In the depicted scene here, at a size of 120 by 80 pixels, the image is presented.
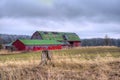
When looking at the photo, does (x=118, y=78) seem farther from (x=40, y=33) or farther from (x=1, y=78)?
(x=40, y=33)

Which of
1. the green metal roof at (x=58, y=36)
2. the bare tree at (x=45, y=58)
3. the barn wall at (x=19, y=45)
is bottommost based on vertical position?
Answer: the barn wall at (x=19, y=45)

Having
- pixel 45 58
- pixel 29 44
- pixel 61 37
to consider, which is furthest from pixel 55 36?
pixel 45 58

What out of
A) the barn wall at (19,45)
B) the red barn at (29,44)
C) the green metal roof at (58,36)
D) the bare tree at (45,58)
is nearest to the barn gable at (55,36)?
the green metal roof at (58,36)

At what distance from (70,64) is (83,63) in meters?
0.54

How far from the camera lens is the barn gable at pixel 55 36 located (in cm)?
8125

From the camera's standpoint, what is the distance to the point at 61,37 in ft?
281

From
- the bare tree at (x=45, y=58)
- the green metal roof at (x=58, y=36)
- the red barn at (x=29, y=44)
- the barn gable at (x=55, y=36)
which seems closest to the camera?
the bare tree at (x=45, y=58)

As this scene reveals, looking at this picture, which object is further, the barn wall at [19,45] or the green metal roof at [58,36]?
the green metal roof at [58,36]

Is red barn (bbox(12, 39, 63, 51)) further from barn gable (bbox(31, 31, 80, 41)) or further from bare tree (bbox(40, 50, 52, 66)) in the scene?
bare tree (bbox(40, 50, 52, 66))

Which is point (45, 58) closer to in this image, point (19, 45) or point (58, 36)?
point (19, 45)

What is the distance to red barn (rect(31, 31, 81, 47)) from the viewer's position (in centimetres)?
8150

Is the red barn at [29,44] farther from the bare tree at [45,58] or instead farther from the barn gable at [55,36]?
the bare tree at [45,58]

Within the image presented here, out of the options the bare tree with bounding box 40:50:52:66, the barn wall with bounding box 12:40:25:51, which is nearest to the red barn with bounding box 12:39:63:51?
the barn wall with bounding box 12:40:25:51

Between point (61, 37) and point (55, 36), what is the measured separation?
7.76 ft
